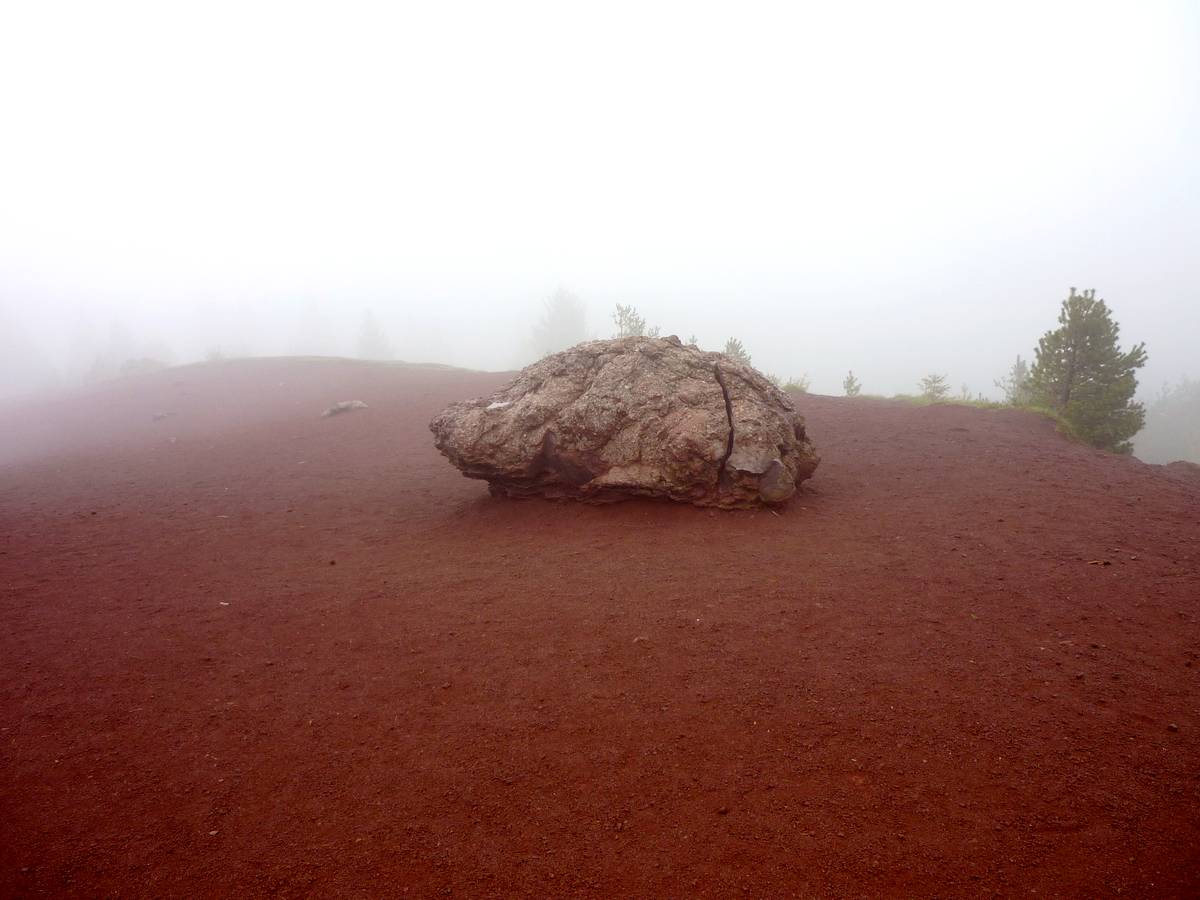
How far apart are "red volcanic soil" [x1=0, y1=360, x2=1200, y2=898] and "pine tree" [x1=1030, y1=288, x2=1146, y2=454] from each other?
8.89 meters

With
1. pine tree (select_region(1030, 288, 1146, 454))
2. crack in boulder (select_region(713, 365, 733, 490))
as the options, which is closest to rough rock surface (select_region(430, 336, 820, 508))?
crack in boulder (select_region(713, 365, 733, 490))

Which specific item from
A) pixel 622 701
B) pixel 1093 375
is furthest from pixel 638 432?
pixel 1093 375

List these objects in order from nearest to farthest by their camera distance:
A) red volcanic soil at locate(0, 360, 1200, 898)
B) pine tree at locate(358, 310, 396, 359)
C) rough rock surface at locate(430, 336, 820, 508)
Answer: red volcanic soil at locate(0, 360, 1200, 898)
rough rock surface at locate(430, 336, 820, 508)
pine tree at locate(358, 310, 396, 359)

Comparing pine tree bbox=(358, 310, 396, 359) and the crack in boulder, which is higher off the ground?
pine tree bbox=(358, 310, 396, 359)

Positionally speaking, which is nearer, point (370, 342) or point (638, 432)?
point (638, 432)

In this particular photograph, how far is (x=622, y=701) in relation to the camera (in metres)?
5.18

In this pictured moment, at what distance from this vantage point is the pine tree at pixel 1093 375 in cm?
1800

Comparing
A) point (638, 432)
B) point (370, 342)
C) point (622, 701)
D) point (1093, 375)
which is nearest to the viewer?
point (622, 701)

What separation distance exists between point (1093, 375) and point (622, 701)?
865 inches

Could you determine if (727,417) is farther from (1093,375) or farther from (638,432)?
(1093,375)

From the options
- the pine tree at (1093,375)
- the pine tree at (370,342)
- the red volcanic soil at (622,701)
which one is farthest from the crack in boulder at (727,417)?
the pine tree at (370,342)

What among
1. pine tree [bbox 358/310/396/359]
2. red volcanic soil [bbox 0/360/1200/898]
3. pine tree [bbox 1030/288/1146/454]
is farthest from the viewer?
pine tree [bbox 358/310/396/359]

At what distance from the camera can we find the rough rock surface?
1005 cm

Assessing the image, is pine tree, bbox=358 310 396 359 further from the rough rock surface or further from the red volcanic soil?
the rough rock surface
